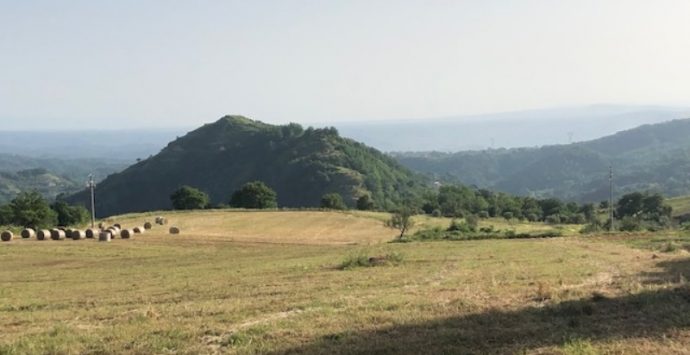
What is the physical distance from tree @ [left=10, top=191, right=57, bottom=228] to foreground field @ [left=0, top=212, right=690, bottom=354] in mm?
53635

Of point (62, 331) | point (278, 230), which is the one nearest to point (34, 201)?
point (278, 230)

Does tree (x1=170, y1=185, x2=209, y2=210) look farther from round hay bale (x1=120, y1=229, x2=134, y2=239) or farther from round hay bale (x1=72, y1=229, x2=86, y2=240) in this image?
round hay bale (x1=72, y1=229, x2=86, y2=240)

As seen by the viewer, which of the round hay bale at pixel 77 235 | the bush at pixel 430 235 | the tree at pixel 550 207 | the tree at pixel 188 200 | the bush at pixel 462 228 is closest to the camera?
the round hay bale at pixel 77 235

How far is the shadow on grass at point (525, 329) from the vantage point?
1160 cm

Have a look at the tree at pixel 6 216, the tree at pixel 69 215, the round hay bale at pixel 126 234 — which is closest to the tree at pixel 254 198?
the tree at pixel 69 215

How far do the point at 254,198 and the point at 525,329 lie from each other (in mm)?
104430

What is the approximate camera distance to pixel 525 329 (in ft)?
41.8

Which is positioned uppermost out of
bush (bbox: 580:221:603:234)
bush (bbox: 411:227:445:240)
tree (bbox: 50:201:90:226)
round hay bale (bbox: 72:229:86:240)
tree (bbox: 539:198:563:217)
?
round hay bale (bbox: 72:229:86:240)

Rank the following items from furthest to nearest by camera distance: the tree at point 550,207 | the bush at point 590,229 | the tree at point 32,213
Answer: the tree at point 550,207 → the tree at point 32,213 → the bush at point 590,229

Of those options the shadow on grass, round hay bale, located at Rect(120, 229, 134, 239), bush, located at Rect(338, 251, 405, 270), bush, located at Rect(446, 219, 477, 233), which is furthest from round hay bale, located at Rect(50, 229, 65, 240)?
the shadow on grass

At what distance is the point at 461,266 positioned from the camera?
1203 inches

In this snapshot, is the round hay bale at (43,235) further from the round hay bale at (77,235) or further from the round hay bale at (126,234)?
the round hay bale at (126,234)

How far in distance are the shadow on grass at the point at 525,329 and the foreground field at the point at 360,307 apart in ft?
0.12

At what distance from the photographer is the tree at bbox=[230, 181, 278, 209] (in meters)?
115
